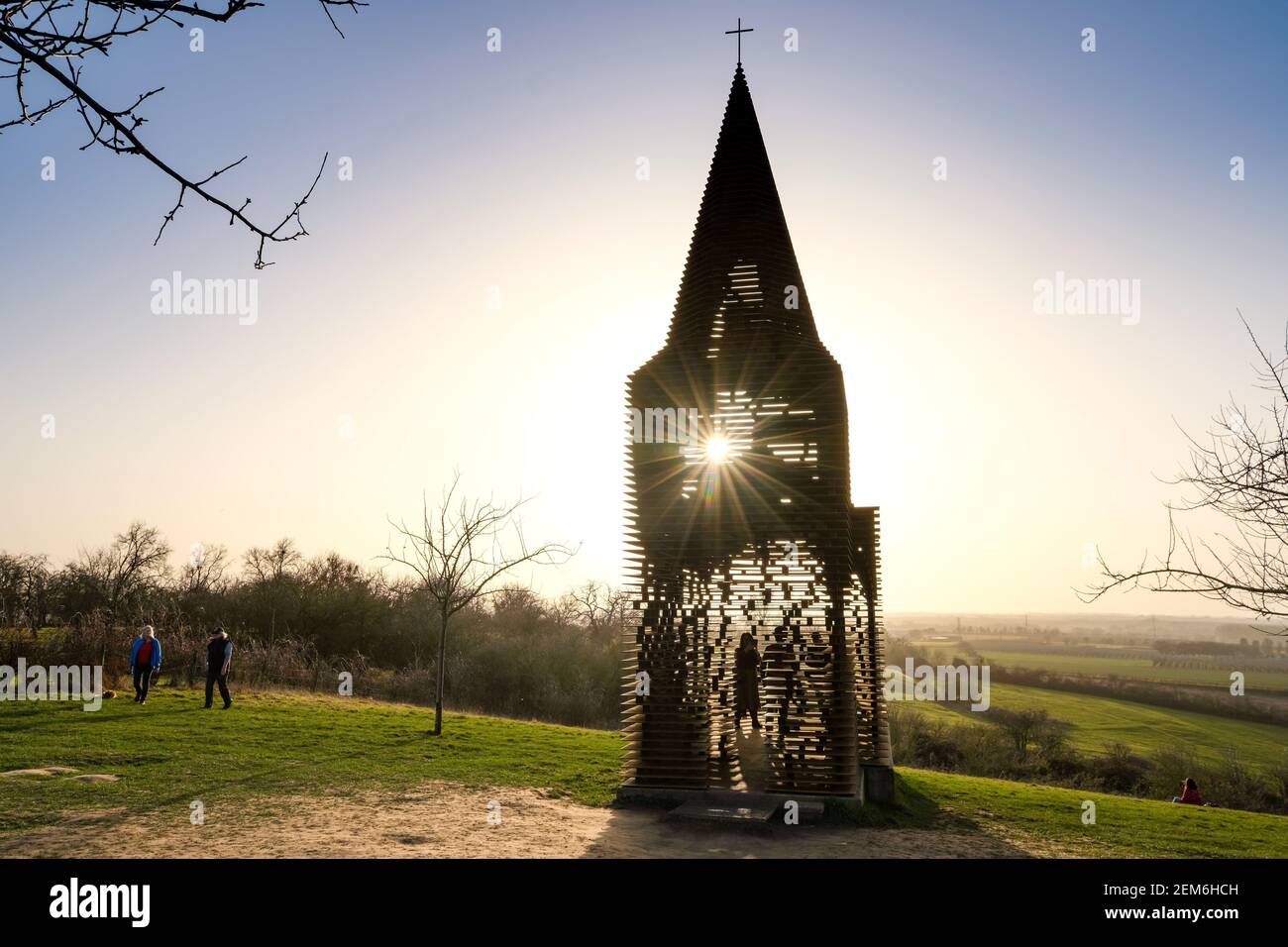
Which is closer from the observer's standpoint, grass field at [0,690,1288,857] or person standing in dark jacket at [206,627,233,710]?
grass field at [0,690,1288,857]

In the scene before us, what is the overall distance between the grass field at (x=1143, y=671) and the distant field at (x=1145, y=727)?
1833 centimetres

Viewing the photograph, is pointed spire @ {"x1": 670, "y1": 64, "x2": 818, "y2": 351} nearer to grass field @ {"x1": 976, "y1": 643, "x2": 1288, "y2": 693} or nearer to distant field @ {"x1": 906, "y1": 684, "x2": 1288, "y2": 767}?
distant field @ {"x1": 906, "y1": 684, "x2": 1288, "y2": 767}

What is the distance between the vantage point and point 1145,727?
50.3 m

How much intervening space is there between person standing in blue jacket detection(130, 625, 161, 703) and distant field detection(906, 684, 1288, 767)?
3823cm

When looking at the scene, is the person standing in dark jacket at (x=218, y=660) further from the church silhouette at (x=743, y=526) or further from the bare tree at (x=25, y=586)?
the bare tree at (x=25, y=586)

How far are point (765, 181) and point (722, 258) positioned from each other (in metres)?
1.57

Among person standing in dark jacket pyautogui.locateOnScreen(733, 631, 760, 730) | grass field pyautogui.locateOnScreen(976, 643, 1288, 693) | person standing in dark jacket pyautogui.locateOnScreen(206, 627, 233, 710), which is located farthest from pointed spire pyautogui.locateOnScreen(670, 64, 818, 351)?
grass field pyautogui.locateOnScreen(976, 643, 1288, 693)

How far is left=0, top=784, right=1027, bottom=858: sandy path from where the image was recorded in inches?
272

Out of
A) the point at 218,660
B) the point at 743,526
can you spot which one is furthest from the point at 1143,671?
the point at 218,660

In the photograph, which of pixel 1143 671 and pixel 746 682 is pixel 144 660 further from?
pixel 1143 671

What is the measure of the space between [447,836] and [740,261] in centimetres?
843

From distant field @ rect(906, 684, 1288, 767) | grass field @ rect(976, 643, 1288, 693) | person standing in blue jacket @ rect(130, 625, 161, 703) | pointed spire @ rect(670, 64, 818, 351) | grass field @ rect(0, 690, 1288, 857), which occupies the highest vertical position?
pointed spire @ rect(670, 64, 818, 351)

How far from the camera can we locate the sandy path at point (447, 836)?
6902mm
